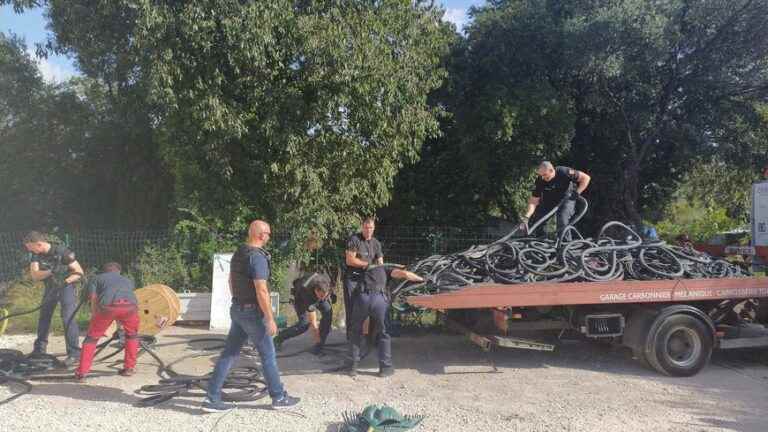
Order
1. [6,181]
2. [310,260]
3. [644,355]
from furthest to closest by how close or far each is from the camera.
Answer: [6,181] < [310,260] < [644,355]

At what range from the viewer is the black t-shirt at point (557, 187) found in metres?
7.85

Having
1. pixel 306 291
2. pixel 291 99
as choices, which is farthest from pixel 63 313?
pixel 291 99

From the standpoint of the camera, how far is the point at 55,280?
7.01 m

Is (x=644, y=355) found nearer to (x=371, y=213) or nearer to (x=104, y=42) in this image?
(x=371, y=213)

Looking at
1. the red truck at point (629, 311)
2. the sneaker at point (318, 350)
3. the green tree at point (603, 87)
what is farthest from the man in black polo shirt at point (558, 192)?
the green tree at point (603, 87)

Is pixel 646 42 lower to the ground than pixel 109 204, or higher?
higher

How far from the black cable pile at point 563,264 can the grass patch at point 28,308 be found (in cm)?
549

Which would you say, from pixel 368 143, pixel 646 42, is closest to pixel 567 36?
pixel 646 42

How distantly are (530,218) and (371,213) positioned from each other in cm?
477

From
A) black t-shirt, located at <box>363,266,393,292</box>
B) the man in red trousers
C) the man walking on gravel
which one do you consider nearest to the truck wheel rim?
black t-shirt, located at <box>363,266,393,292</box>

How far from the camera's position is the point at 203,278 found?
10.7 meters

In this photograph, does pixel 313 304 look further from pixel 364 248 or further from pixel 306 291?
pixel 364 248

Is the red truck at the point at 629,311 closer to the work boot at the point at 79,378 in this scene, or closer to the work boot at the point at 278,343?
the work boot at the point at 278,343

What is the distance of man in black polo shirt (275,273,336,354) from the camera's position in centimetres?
739
